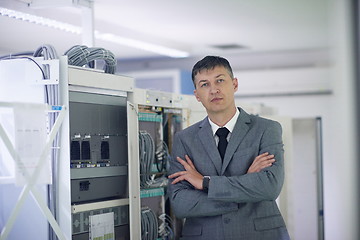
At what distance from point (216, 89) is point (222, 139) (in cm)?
27

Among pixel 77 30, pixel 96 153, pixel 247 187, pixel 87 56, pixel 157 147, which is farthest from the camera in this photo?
pixel 77 30

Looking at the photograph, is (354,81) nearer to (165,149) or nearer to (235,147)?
(235,147)

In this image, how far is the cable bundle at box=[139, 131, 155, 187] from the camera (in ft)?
12.0

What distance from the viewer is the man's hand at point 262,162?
9.18 ft

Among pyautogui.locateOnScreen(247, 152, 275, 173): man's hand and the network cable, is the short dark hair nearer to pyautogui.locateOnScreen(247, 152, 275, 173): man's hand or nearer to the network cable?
pyautogui.locateOnScreen(247, 152, 275, 173): man's hand

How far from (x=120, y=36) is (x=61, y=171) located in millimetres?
3832

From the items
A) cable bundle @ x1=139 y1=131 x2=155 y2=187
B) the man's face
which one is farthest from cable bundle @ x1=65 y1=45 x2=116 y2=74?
the man's face

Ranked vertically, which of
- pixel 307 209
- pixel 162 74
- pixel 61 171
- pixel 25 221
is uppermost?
pixel 162 74

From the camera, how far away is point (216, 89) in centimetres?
302

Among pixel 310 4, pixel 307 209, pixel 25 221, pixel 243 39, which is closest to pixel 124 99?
pixel 25 221

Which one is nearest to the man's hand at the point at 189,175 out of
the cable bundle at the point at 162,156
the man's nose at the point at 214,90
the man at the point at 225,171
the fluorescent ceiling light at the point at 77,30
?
the man at the point at 225,171

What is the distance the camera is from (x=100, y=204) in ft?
11.0

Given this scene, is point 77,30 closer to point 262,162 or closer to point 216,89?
point 216,89

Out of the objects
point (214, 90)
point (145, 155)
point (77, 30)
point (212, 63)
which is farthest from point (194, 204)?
point (77, 30)
